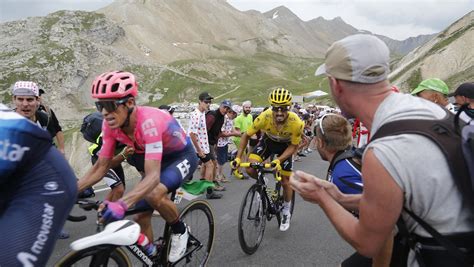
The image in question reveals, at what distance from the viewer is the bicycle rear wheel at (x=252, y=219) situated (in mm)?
5230

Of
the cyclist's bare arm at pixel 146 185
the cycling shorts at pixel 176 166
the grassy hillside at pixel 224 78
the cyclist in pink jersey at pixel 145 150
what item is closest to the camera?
the cyclist's bare arm at pixel 146 185

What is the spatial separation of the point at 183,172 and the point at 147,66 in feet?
390

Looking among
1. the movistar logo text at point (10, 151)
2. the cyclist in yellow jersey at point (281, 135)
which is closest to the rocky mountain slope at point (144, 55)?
the cyclist in yellow jersey at point (281, 135)

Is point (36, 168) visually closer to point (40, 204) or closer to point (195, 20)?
point (40, 204)

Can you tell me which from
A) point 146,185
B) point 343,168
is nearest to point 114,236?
point 146,185

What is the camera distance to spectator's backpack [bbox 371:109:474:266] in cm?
158

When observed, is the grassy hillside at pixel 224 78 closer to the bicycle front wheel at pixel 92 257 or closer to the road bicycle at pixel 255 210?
the road bicycle at pixel 255 210

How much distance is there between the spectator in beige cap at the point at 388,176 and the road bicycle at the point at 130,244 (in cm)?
150

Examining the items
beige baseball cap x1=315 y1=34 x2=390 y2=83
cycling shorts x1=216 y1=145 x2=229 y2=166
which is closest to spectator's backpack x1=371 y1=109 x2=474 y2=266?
beige baseball cap x1=315 y1=34 x2=390 y2=83

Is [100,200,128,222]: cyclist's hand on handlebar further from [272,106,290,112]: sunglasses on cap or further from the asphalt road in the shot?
[272,106,290,112]: sunglasses on cap

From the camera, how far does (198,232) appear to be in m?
4.54

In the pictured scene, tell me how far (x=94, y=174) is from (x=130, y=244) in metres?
1.11

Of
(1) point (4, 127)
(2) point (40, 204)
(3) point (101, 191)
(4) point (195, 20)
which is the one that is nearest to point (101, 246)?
(2) point (40, 204)

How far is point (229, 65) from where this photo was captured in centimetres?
15350
